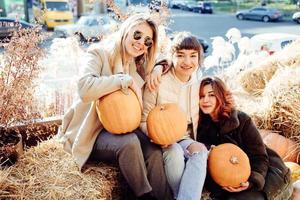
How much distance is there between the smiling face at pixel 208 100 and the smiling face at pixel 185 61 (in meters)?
0.17

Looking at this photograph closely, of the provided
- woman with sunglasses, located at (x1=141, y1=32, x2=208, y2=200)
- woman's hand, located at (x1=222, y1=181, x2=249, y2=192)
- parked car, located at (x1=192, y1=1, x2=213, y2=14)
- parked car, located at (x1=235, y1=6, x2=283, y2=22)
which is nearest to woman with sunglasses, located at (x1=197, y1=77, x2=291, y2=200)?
woman's hand, located at (x1=222, y1=181, x2=249, y2=192)

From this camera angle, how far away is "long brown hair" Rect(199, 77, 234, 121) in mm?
2910

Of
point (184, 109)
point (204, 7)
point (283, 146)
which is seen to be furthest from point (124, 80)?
point (204, 7)

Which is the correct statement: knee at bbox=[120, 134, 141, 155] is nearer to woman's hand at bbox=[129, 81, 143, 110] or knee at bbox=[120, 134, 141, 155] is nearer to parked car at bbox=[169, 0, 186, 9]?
woman's hand at bbox=[129, 81, 143, 110]

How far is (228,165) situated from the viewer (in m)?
2.79

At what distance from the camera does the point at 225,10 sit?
1342 inches

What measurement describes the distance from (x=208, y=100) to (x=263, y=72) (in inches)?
84.6

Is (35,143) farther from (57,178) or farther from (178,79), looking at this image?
(178,79)

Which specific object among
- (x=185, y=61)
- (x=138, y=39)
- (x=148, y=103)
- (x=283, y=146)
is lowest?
(x=283, y=146)

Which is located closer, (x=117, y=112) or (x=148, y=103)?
(x=117, y=112)

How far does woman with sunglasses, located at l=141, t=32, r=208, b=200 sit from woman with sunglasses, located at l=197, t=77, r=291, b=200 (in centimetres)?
11

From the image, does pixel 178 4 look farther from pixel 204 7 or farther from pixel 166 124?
pixel 166 124

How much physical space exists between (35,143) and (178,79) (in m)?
1.36

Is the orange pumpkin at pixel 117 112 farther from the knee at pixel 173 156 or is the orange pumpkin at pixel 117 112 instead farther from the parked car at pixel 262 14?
the parked car at pixel 262 14
